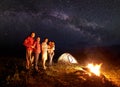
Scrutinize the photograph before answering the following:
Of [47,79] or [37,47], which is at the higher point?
[37,47]

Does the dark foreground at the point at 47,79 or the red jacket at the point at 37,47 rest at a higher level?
the red jacket at the point at 37,47

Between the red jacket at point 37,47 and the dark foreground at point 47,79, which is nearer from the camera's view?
the dark foreground at point 47,79

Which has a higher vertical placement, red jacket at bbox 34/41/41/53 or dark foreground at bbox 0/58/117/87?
red jacket at bbox 34/41/41/53

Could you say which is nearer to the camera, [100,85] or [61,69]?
[100,85]

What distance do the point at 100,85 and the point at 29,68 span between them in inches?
198

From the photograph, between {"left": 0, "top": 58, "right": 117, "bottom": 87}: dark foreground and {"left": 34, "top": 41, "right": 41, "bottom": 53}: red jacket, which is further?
{"left": 34, "top": 41, "right": 41, "bottom": 53}: red jacket

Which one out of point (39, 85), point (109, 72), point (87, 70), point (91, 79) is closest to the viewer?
point (39, 85)

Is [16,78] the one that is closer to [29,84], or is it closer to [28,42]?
[29,84]

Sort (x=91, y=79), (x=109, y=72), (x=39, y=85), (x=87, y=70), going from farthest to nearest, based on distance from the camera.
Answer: (x=109, y=72)
(x=87, y=70)
(x=91, y=79)
(x=39, y=85)

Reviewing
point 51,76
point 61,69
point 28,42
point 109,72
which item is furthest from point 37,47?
point 109,72

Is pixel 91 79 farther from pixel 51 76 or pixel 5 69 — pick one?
pixel 5 69

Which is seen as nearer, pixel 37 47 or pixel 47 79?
pixel 47 79

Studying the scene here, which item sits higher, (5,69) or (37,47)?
(37,47)

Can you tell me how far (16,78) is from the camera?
18578 mm
